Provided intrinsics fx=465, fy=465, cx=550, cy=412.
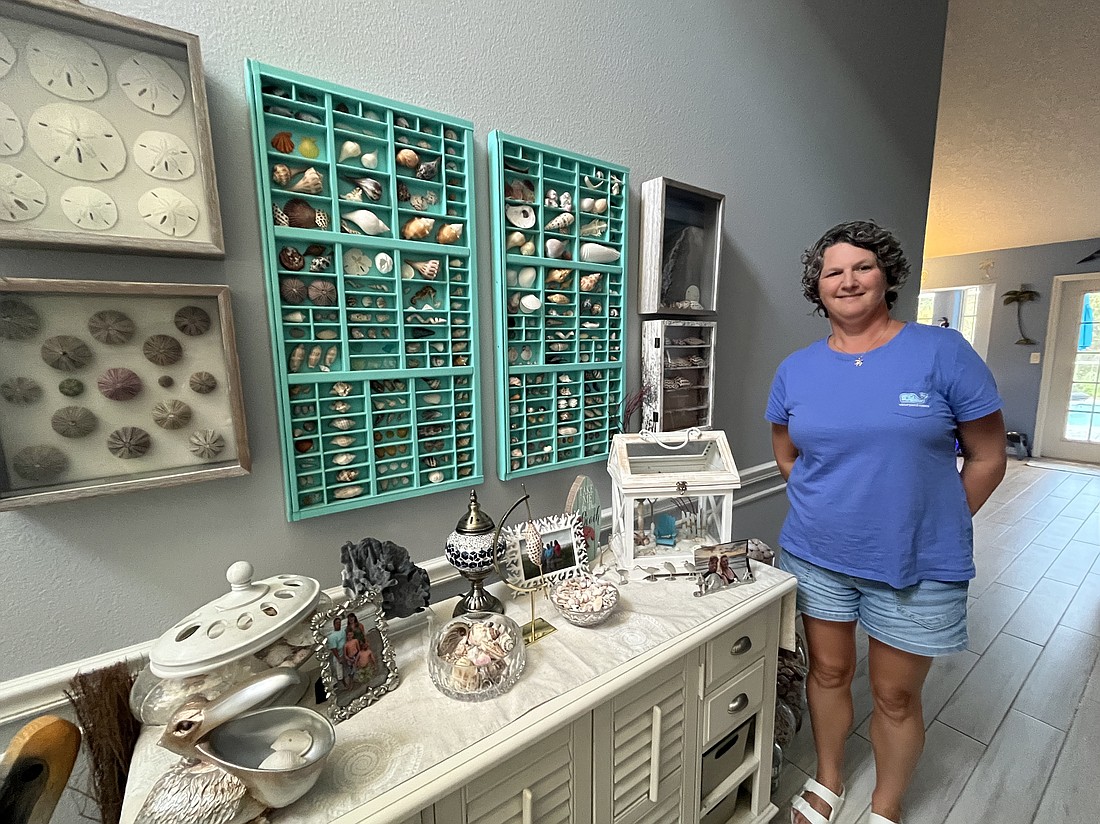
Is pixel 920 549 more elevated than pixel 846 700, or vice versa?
pixel 920 549

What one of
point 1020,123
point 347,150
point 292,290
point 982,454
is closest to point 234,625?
point 292,290

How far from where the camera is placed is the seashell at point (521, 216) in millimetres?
1042

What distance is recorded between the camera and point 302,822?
528 mm

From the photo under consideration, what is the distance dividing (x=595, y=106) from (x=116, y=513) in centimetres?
131

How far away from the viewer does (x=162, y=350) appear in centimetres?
71

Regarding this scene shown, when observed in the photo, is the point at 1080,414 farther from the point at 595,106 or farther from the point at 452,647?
the point at 452,647

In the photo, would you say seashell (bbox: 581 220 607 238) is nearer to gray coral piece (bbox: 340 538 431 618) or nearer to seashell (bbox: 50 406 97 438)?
gray coral piece (bbox: 340 538 431 618)

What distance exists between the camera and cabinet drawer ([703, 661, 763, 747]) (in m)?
0.97

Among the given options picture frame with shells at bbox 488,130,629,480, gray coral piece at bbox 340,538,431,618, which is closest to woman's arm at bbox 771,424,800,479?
picture frame with shells at bbox 488,130,629,480

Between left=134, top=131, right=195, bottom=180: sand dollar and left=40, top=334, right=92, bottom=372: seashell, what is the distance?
0.86ft

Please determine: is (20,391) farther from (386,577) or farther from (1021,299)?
(1021,299)

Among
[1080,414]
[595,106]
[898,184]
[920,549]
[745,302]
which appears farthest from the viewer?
[1080,414]

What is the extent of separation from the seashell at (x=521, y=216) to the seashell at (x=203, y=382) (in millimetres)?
653

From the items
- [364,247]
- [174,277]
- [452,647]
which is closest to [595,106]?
[364,247]
